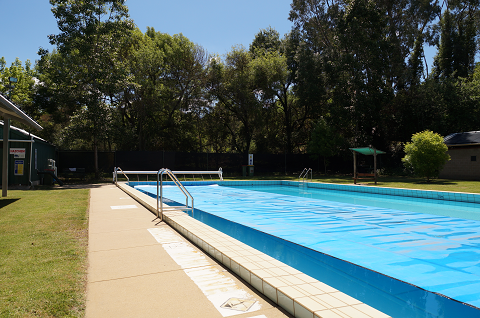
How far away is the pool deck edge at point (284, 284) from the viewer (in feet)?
6.91

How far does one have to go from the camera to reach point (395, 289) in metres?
3.62

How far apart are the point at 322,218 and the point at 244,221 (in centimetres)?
208

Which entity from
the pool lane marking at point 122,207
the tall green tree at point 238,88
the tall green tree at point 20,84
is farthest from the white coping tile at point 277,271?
the tall green tree at point 20,84

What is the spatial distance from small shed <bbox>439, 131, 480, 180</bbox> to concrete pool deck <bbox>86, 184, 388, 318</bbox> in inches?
756

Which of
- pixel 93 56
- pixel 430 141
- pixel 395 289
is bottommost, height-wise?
pixel 395 289

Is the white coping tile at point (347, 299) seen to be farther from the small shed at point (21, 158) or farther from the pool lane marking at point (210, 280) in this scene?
the small shed at point (21, 158)

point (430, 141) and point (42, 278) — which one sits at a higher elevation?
point (430, 141)

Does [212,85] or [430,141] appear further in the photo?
[212,85]

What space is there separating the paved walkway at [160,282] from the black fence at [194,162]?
665 inches

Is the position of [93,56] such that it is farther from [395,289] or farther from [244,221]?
[395,289]

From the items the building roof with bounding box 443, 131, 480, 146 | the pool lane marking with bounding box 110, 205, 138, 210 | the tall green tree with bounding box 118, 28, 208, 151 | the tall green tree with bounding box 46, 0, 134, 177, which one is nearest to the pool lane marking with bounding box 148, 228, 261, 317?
the pool lane marking with bounding box 110, 205, 138, 210

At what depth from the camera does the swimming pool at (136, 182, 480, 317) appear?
11.5 ft

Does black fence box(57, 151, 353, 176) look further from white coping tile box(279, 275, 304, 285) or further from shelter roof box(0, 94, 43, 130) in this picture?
white coping tile box(279, 275, 304, 285)

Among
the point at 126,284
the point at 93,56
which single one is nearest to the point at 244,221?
the point at 126,284
